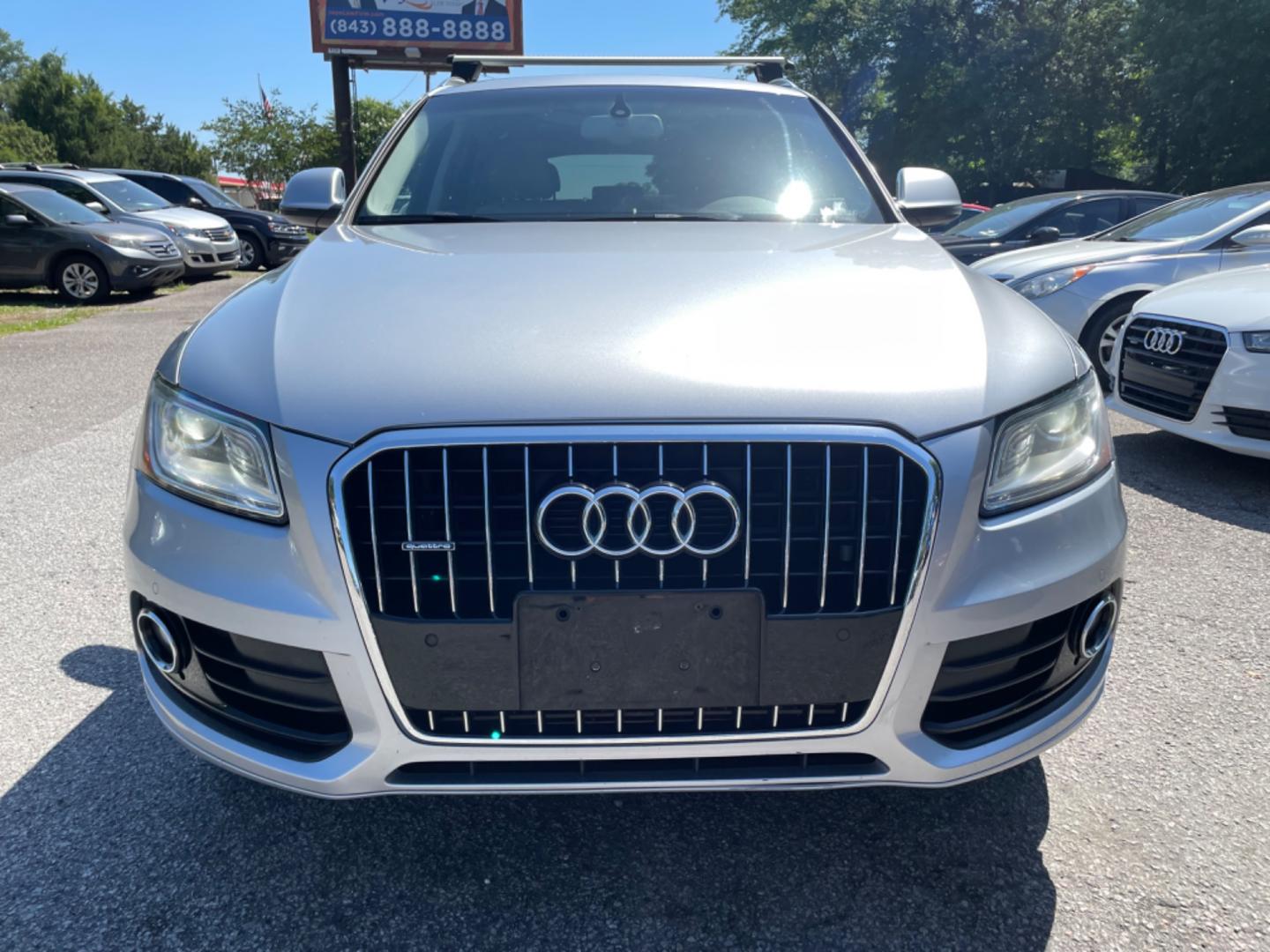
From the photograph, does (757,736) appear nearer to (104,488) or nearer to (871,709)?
(871,709)

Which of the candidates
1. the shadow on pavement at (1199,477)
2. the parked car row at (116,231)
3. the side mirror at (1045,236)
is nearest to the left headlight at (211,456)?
the shadow on pavement at (1199,477)

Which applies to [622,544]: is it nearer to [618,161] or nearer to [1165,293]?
[618,161]

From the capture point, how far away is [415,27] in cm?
2566

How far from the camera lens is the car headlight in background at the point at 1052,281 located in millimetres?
6754

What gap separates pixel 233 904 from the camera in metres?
1.97

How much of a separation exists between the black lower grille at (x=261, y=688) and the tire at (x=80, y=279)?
12677 mm

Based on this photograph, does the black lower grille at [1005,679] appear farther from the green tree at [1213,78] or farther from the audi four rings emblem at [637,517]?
the green tree at [1213,78]

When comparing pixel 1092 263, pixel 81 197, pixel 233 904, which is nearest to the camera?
pixel 233 904

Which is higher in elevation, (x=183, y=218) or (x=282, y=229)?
(x=183, y=218)

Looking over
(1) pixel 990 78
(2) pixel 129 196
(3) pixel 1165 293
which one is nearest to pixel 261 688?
(3) pixel 1165 293

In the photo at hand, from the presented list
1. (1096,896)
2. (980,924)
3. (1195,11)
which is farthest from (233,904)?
(1195,11)

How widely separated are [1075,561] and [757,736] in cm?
67

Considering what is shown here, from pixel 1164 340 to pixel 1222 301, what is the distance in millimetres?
313

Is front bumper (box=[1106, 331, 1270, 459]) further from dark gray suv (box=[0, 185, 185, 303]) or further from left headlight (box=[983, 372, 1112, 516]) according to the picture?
dark gray suv (box=[0, 185, 185, 303])
